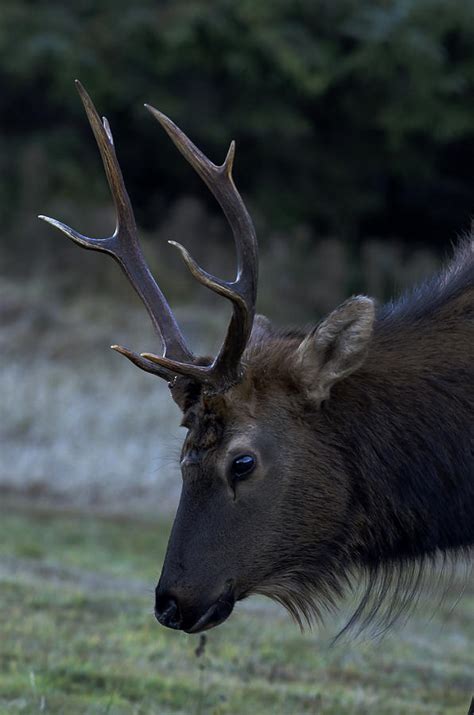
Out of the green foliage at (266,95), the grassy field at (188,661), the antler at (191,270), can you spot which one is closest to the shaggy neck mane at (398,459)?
the antler at (191,270)

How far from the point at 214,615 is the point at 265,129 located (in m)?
14.0

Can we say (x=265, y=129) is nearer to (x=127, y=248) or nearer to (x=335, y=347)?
(x=127, y=248)

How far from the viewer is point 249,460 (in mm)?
5754

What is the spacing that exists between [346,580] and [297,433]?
26.2 inches

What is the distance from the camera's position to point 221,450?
5754 mm

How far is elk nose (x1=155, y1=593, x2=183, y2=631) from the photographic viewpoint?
5559 mm

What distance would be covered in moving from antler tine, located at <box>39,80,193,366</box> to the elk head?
7cm

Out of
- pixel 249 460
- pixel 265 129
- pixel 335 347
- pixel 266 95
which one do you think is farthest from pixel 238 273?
pixel 266 95

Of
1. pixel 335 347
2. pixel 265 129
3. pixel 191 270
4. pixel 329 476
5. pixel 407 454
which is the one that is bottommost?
pixel 329 476

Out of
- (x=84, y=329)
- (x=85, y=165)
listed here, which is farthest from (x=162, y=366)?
(x=85, y=165)

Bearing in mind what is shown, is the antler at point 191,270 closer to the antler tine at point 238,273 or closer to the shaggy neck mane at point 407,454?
the antler tine at point 238,273

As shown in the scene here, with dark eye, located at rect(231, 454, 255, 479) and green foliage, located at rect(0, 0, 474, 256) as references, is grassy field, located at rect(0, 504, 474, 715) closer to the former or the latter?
dark eye, located at rect(231, 454, 255, 479)

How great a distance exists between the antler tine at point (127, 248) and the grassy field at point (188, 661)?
164cm

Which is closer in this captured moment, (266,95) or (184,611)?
(184,611)
